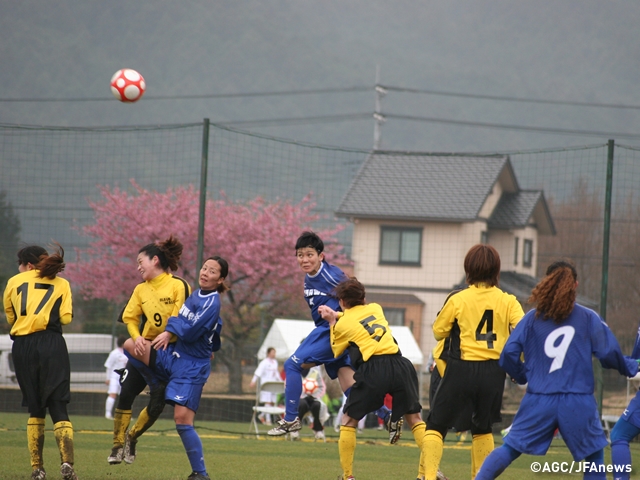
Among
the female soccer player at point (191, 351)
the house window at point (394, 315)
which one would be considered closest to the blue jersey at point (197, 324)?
the female soccer player at point (191, 351)

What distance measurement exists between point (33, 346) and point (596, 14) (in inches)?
7439

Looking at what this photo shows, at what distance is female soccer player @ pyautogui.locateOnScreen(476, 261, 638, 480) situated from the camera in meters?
5.23

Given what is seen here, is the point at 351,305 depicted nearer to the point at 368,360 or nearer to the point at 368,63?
the point at 368,360

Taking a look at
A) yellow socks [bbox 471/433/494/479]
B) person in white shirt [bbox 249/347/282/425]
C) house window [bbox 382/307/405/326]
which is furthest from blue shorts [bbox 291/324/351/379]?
house window [bbox 382/307/405/326]

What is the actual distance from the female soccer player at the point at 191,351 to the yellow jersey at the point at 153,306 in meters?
0.17

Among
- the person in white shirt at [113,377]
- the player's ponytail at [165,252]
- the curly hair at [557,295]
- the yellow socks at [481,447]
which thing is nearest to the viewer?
the curly hair at [557,295]

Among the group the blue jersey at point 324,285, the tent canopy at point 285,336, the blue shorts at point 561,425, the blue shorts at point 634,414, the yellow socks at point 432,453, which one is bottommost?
the tent canopy at point 285,336

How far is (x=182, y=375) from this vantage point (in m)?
6.79

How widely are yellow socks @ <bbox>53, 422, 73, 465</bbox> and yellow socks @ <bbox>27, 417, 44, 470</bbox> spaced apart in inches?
8.5

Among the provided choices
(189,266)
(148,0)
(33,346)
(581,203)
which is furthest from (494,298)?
(148,0)

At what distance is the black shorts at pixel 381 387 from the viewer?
6.71 meters

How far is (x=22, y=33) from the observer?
13188 centimetres

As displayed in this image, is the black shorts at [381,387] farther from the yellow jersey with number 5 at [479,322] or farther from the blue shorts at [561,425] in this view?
the blue shorts at [561,425]

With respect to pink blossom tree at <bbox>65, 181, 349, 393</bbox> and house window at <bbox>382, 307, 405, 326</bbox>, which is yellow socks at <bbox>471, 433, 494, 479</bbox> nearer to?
pink blossom tree at <bbox>65, 181, 349, 393</bbox>
